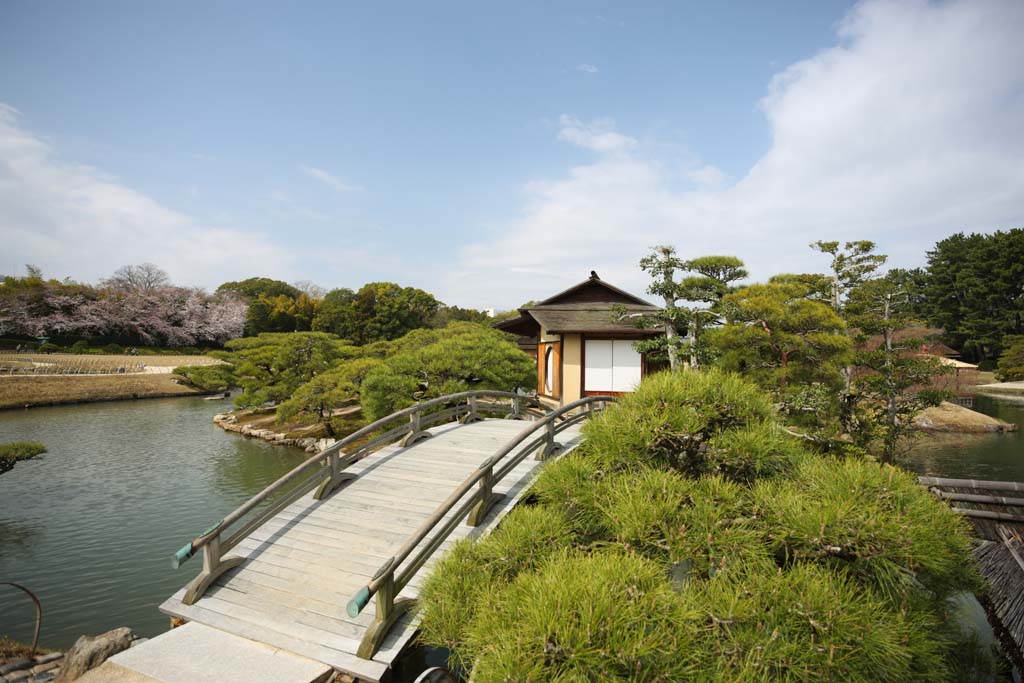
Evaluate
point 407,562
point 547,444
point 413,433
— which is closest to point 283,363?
point 413,433

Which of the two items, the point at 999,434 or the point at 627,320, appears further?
the point at 999,434

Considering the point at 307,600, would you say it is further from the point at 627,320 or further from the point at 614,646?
the point at 627,320

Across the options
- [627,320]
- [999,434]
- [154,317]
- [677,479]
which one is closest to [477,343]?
[627,320]

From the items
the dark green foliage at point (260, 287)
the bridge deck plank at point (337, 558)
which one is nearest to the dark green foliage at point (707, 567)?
the bridge deck plank at point (337, 558)

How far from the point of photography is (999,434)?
19406 millimetres

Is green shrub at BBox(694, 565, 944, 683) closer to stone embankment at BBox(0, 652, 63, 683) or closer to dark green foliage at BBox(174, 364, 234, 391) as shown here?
stone embankment at BBox(0, 652, 63, 683)

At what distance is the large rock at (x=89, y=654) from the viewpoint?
421cm

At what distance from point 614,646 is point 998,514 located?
698 cm

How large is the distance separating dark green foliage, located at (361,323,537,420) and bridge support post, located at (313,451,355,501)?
Result: 201 inches

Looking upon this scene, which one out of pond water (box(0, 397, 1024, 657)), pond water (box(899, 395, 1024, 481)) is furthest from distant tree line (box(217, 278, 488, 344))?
pond water (box(899, 395, 1024, 481))

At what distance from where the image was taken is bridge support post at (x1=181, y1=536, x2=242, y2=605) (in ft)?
16.0

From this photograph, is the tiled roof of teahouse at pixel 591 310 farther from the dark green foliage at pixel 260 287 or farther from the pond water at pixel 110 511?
the dark green foliage at pixel 260 287

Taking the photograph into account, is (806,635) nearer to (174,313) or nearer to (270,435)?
(270,435)

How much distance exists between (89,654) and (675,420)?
5548 mm
